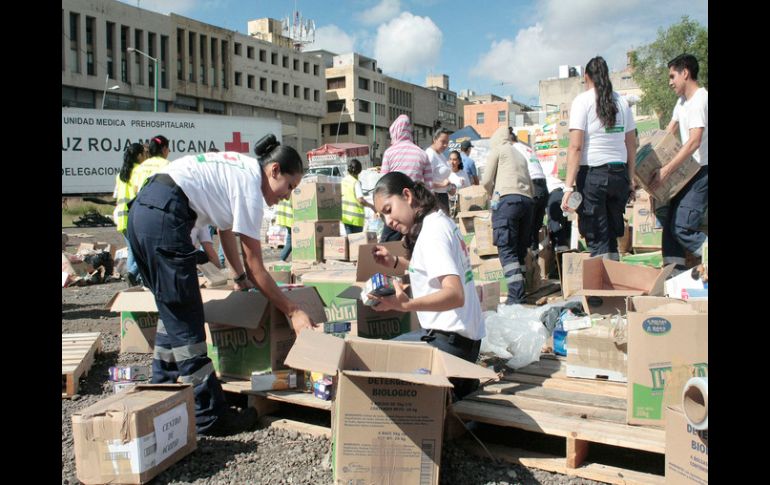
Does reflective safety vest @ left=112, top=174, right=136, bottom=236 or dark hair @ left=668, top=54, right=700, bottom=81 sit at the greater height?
dark hair @ left=668, top=54, right=700, bottom=81

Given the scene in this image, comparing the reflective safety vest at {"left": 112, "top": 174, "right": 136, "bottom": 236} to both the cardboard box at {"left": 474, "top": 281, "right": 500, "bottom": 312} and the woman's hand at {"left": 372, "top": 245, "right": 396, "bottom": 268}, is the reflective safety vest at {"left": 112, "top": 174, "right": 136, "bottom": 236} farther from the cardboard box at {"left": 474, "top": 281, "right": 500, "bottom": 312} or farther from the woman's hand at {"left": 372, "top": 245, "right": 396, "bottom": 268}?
the cardboard box at {"left": 474, "top": 281, "right": 500, "bottom": 312}

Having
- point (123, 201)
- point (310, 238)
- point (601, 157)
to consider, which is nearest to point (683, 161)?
point (601, 157)

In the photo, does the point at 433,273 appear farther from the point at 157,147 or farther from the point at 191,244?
the point at 157,147

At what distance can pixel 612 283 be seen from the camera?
4422 millimetres

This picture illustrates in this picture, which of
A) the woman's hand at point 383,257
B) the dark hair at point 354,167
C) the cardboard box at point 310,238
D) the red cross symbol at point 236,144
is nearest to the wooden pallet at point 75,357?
the woman's hand at point 383,257

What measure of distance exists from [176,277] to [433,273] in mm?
1201

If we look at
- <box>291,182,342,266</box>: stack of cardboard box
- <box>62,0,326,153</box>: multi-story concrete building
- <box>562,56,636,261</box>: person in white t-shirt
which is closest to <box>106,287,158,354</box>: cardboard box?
<box>562,56,636,261</box>: person in white t-shirt

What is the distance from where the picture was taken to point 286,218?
9320 mm

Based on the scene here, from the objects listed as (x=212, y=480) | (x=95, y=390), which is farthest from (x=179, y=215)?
(x=95, y=390)

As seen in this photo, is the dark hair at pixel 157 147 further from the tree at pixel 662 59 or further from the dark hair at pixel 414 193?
the tree at pixel 662 59

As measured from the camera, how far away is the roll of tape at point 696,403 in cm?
192

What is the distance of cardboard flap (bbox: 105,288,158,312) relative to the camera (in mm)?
4379

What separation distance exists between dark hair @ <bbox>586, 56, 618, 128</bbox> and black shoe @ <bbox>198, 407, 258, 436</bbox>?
3.17 m
